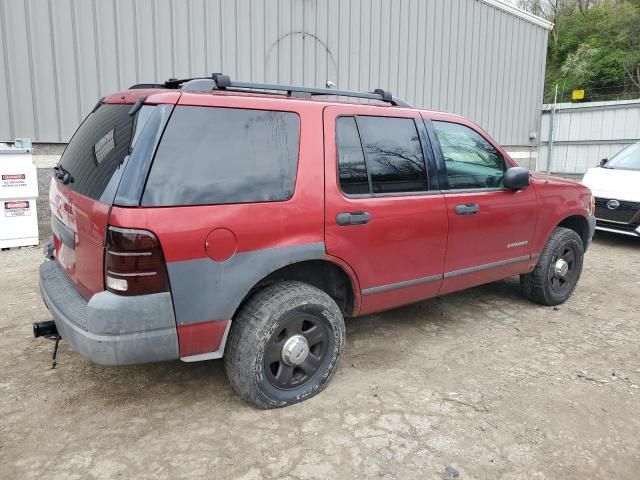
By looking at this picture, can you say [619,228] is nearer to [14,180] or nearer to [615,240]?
[615,240]

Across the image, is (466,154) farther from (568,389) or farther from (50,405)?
(50,405)

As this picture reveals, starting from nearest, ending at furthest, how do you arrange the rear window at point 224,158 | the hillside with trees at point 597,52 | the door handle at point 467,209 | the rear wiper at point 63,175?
the rear window at point 224,158, the rear wiper at point 63,175, the door handle at point 467,209, the hillside with trees at point 597,52

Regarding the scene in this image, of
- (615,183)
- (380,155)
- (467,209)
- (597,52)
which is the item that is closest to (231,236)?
(380,155)

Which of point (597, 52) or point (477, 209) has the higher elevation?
point (597, 52)

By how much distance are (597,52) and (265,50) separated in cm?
2694

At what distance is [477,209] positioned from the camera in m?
3.82

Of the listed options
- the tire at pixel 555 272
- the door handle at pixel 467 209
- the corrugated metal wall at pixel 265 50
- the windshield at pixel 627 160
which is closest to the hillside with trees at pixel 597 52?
the corrugated metal wall at pixel 265 50

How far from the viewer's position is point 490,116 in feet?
44.6

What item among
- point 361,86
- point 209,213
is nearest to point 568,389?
point 209,213

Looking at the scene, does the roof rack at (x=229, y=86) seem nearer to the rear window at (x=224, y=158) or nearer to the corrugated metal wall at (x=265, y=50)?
the rear window at (x=224, y=158)

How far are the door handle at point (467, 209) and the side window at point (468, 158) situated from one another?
0.14m

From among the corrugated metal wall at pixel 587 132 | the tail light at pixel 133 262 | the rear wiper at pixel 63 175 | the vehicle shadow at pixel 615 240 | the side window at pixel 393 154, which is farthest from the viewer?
the corrugated metal wall at pixel 587 132

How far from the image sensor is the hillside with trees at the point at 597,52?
2775 centimetres

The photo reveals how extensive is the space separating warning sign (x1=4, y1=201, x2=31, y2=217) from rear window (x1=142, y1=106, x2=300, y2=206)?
474cm
